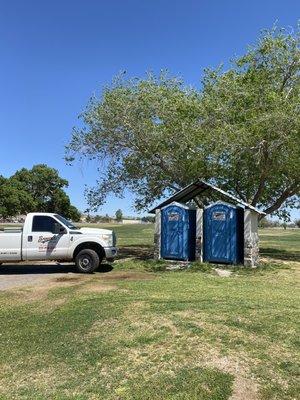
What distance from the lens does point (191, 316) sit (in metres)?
8.15

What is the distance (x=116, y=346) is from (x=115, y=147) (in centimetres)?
1762

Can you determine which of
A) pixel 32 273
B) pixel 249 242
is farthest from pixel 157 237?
pixel 32 273

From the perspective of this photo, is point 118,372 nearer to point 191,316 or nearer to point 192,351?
point 192,351

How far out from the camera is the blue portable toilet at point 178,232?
1762 cm

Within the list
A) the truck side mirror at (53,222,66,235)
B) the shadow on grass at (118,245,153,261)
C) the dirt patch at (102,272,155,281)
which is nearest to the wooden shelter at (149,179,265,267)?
the shadow on grass at (118,245,153,261)

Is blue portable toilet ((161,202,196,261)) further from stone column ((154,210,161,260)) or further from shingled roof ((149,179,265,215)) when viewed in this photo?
shingled roof ((149,179,265,215))

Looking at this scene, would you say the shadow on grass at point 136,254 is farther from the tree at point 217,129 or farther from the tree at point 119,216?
the tree at point 119,216

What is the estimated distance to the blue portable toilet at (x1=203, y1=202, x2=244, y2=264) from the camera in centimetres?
1689

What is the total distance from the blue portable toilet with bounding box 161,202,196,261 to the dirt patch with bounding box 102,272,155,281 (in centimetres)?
281

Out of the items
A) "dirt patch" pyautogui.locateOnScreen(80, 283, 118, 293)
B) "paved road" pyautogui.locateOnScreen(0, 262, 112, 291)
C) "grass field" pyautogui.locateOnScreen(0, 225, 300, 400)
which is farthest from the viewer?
"paved road" pyautogui.locateOnScreen(0, 262, 112, 291)

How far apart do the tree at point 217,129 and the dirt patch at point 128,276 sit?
6.57m

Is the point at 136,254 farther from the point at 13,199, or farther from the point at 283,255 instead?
the point at 13,199

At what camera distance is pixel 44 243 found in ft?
50.9

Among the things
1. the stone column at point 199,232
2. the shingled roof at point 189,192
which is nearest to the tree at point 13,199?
the shingled roof at point 189,192
